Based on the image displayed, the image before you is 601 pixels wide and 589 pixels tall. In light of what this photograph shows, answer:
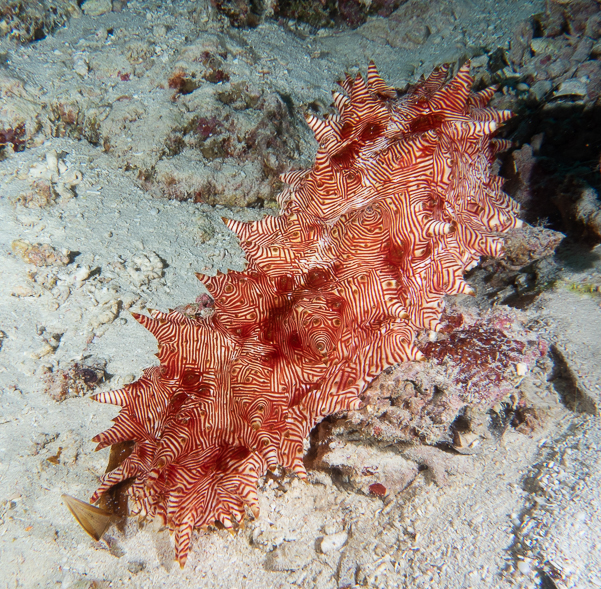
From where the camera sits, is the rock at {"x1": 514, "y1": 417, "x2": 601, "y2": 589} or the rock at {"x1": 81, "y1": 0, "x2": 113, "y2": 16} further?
the rock at {"x1": 81, "y1": 0, "x2": 113, "y2": 16}

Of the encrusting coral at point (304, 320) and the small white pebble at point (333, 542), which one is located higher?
the encrusting coral at point (304, 320)

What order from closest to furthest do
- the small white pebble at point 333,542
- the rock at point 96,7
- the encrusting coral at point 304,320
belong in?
the encrusting coral at point 304,320 < the small white pebble at point 333,542 < the rock at point 96,7

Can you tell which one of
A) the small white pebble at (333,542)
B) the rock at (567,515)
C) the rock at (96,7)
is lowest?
the small white pebble at (333,542)

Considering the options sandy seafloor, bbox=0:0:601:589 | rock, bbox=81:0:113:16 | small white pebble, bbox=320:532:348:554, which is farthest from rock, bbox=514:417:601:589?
rock, bbox=81:0:113:16

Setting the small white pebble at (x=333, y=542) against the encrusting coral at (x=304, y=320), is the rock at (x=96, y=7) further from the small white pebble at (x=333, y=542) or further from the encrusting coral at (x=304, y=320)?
the small white pebble at (x=333, y=542)

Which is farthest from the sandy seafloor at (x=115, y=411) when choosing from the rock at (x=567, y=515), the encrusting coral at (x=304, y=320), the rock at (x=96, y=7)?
the rock at (x=96, y=7)

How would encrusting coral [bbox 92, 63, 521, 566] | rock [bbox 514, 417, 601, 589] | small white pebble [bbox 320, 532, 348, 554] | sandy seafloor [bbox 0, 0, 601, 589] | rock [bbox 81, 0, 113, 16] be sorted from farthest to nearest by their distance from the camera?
rock [bbox 81, 0, 113, 16]
small white pebble [bbox 320, 532, 348, 554]
sandy seafloor [bbox 0, 0, 601, 589]
encrusting coral [bbox 92, 63, 521, 566]
rock [bbox 514, 417, 601, 589]

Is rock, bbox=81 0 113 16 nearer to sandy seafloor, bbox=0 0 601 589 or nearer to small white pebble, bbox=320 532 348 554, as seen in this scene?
sandy seafloor, bbox=0 0 601 589
